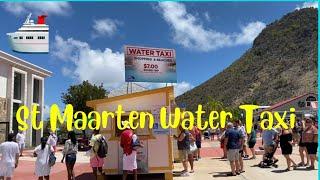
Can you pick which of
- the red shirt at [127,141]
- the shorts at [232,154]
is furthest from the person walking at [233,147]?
the red shirt at [127,141]

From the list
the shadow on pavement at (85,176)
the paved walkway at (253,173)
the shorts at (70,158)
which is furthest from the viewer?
the shadow on pavement at (85,176)

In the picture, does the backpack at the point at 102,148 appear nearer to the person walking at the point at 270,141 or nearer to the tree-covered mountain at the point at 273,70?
the person walking at the point at 270,141

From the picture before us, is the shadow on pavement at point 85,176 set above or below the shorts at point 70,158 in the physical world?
below

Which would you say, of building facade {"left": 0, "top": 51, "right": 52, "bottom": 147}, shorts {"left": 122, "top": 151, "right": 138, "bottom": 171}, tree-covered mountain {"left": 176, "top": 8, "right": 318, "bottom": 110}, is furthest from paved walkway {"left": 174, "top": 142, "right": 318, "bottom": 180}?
tree-covered mountain {"left": 176, "top": 8, "right": 318, "bottom": 110}

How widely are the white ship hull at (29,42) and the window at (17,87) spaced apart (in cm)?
206

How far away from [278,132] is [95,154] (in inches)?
280

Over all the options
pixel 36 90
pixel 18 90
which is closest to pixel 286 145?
pixel 18 90

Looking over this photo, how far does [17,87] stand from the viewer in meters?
39.7

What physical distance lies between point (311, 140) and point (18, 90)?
28786 mm

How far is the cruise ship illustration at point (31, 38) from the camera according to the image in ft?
133

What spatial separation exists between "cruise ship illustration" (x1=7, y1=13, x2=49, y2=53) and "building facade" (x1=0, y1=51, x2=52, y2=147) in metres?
1.49

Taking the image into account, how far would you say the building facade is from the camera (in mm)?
36312

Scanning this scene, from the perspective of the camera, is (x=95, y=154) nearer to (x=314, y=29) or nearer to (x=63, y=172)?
(x=63, y=172)

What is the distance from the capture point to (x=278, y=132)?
1798cm
